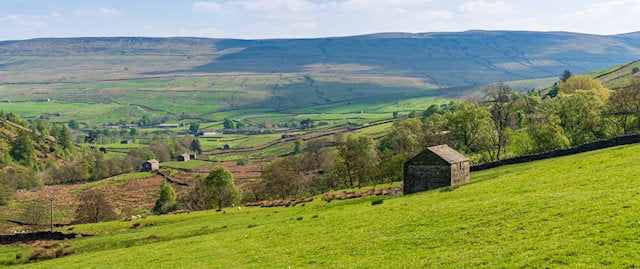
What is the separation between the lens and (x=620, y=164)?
3825 cm

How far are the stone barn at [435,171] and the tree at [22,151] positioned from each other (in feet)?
575

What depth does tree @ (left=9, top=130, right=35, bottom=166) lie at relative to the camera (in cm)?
18862

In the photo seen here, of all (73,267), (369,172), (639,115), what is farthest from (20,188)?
(639,115)

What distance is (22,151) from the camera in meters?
191

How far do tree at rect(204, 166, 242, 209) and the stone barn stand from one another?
155ft

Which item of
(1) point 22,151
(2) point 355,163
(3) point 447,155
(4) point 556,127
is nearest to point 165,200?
(2) point 355,163

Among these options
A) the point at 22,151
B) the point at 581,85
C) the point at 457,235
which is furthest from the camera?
the point at 22,151

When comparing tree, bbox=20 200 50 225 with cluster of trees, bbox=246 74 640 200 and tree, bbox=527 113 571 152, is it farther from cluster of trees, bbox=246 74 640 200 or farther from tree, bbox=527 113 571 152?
tree, bbox=527 113 571 152

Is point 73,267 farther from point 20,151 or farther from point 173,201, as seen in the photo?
point 20,151

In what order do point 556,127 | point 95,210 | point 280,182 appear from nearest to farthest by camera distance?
point 556,127, point 95,210, point 280,182

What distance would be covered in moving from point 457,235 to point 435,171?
95.6 feet

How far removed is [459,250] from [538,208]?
6.47 meters

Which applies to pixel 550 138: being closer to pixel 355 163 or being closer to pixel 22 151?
pixel 355 163

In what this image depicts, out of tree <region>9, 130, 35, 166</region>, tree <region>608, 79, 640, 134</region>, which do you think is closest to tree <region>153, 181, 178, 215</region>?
tree <region>608, 79, 640, 134</region>
